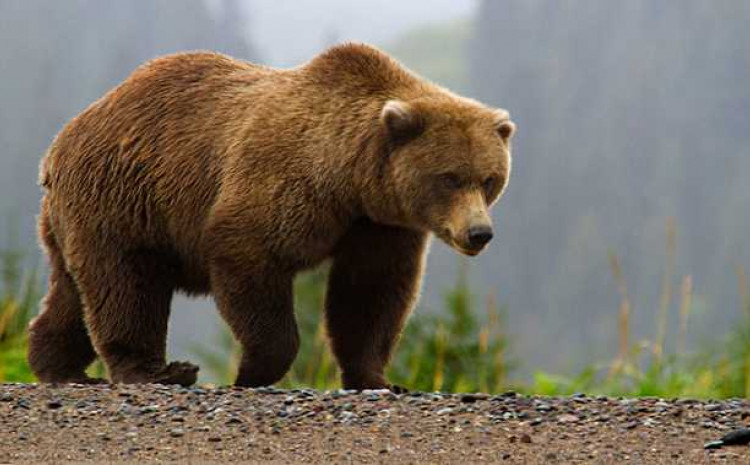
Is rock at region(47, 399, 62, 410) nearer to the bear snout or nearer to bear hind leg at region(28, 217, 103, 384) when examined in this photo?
the bear snout

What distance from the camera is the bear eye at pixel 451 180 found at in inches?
233

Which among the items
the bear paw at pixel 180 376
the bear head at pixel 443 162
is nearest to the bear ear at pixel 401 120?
the bear head at pixel 443 162

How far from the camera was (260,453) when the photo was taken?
4.29m

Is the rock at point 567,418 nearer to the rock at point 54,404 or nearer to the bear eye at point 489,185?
the bear eye at point 489,185

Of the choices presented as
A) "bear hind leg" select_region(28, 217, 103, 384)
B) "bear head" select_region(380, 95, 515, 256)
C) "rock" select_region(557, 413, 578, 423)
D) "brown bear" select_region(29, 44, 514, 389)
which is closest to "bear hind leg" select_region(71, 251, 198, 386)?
"brown bear" select_region(29, 44, 514, 389)

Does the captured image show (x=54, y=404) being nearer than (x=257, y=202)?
Yes

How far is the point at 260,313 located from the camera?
6066 millimetres

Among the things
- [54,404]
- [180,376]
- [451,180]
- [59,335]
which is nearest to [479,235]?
[451,180]

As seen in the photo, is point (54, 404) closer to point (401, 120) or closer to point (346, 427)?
point (346, 427)

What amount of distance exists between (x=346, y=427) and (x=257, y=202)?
176 centimetres

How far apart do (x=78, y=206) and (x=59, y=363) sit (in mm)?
955

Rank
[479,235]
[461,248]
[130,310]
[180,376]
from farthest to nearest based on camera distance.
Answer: [130,310], [180,376], [461,248], [479,235]

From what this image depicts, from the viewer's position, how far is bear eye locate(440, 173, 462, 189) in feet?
19.4

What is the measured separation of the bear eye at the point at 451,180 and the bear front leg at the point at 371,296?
57cm
